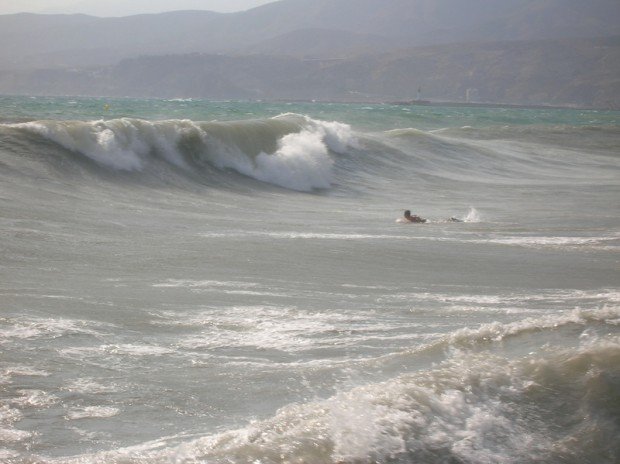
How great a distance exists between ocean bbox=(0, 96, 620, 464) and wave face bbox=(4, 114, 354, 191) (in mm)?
139

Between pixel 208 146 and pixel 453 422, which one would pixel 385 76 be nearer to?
pixel 208 146

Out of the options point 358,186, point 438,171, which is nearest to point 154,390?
point 358,186

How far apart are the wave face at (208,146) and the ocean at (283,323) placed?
14 cm

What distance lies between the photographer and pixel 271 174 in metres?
25.0

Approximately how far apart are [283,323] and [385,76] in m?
135

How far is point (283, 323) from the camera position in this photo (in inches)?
347

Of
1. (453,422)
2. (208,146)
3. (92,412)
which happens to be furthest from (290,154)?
(453,422)

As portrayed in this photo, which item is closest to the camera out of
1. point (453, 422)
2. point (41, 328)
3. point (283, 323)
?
point (453, 422)

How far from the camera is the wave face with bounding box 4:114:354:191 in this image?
21.2m

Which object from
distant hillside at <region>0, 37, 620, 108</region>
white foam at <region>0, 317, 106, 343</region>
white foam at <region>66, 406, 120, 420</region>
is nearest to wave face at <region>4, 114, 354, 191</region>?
white foam at <region>0, 317, 106, 343</region>

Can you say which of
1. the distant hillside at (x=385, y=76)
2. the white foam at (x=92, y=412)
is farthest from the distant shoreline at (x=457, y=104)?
the white foam at (x=92, y=412)

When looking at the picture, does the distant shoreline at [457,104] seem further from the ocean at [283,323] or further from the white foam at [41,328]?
the white foam at [41,328]

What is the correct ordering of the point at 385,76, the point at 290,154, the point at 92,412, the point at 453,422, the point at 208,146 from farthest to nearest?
the point at 385,76 < the point at 290,154 < the point at 208,146 < the point at 92,412 < the point at 453,422

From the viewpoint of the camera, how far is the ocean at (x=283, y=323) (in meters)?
6.05
